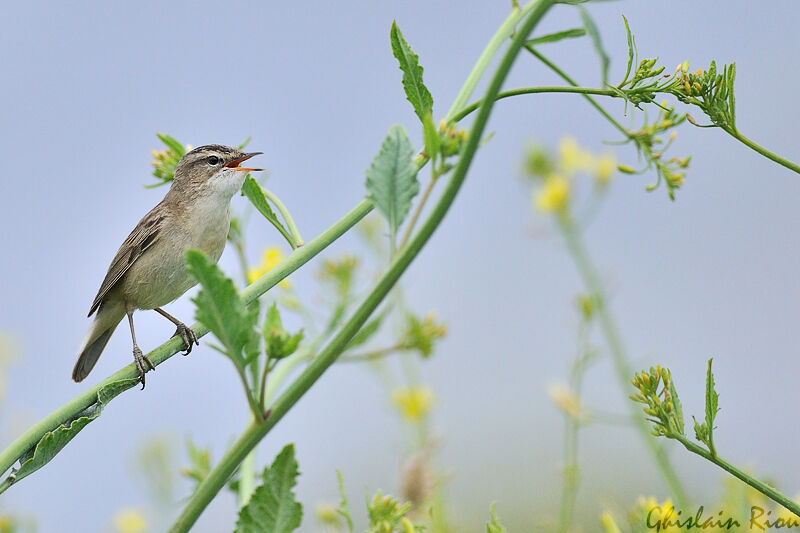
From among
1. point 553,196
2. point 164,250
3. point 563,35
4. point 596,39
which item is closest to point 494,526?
point 596,39

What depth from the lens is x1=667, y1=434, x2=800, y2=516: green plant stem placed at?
1.30m

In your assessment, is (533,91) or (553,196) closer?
(533,91)

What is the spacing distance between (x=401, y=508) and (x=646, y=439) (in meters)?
0.84

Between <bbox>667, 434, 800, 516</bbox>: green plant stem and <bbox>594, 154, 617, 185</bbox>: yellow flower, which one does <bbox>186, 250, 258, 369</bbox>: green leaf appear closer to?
<bbox>667, 434, 800, 516</bbox>: green plant stem

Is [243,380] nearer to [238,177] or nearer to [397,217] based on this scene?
[397,217]

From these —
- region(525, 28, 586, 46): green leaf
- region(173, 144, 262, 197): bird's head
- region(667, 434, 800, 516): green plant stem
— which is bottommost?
region(667, 434, 800, 516): green plant stem

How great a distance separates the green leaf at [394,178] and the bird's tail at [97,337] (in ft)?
8.69

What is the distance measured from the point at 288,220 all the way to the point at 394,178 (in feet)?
1.94

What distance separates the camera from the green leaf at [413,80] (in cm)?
139

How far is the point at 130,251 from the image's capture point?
337 centimetres

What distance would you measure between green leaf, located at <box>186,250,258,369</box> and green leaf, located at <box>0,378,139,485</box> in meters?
0.34

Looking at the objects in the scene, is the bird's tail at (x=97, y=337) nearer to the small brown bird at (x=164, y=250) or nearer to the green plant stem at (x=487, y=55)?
the small brown bird at (x=164, y=250)

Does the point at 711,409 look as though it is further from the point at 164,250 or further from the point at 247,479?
the point at 164,250

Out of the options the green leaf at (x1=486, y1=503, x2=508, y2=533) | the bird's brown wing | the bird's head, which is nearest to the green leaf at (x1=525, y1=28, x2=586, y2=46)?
the green leaf at (x1=486, y1=503, x2=508, y2=533)
